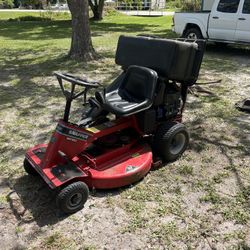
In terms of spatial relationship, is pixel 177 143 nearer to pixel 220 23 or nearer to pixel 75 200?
pixel 75 200

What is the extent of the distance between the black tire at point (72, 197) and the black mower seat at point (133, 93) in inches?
32.8

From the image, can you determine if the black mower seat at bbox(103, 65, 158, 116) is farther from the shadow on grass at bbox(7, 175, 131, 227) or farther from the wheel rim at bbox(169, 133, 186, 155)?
the shadow on grass at bbox(7, 175, 131, 227)

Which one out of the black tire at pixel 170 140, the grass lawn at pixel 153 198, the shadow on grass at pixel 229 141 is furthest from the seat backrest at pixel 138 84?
the shadow on grass at pixel 229 141

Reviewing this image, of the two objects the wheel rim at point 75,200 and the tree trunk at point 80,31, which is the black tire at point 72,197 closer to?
the wheel rim at point 75,200

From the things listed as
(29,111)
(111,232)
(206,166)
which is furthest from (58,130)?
(29,111)

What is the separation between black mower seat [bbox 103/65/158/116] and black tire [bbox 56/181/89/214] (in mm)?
834

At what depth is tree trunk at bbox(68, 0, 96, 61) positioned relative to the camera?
9.48 meters

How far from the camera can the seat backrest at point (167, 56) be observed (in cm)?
416

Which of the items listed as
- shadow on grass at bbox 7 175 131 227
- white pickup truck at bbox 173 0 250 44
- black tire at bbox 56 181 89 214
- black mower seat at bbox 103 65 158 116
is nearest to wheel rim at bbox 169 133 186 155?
black mower seat at bbox 103 65 158 116

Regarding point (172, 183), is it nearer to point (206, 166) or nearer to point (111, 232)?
point (206, 166)

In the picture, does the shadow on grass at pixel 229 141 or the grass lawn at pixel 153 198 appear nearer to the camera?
the grass lawn at pixel 153 198

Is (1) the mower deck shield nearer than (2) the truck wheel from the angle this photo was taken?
Yes

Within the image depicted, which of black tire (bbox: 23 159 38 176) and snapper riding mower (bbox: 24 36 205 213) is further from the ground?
snapper riding mower (bbox: 24 36 205 213)

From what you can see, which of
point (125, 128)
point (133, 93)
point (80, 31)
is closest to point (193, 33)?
point (80, 31)
